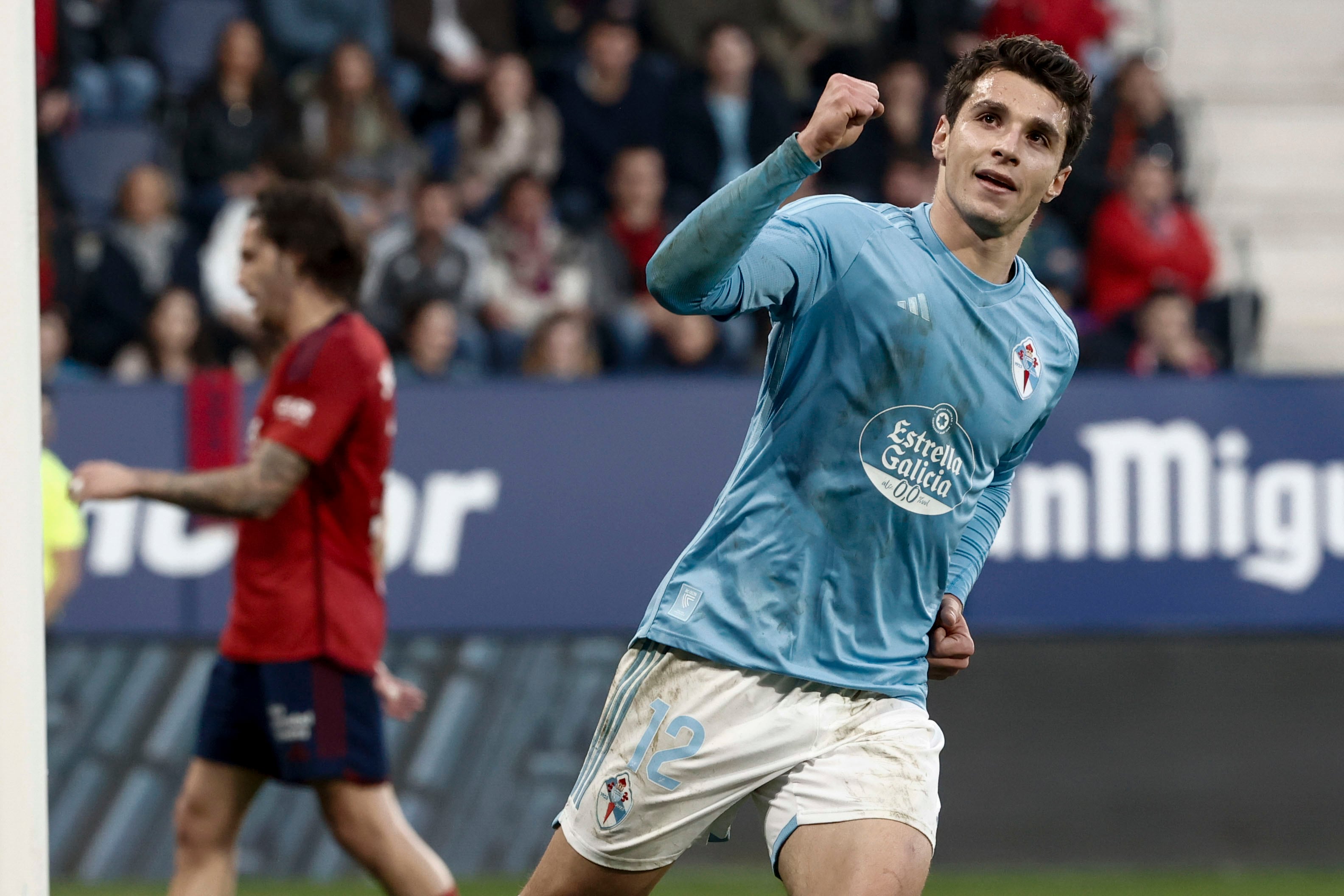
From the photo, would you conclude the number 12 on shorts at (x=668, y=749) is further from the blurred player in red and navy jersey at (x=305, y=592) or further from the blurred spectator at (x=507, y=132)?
the blurred spectator at (x=507, y=132)

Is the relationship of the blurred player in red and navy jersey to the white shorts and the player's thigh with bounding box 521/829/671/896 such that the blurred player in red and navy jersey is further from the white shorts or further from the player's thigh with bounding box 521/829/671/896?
the white shorts

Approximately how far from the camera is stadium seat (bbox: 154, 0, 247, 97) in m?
10.7

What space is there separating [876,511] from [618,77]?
7759 mm

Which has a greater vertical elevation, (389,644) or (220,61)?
(220,61)

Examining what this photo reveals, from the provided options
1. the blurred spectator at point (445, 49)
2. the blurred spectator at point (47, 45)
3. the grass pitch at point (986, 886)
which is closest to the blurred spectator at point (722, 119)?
the blurred spectator at point (445, 49)

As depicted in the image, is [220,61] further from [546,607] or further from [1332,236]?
[1332,236]

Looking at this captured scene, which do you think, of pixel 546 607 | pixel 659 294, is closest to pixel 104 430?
pixel 546 607

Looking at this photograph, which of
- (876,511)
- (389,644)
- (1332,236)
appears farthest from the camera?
(1332,236)

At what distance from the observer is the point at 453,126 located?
10891mm

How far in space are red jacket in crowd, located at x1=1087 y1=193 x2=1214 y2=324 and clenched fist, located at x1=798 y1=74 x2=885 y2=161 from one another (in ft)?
24.6

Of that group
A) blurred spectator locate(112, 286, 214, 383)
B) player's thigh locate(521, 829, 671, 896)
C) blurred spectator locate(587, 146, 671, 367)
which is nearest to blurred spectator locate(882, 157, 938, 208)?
blurred spectator locate(587, 146, 671, 367)

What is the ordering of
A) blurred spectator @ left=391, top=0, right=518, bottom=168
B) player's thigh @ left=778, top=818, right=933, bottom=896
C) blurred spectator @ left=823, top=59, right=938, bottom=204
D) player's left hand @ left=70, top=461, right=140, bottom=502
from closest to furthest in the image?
player's thigh @ left=778, top=818, right=933, bottom=896 → player's left hand @ left=70, top=461, right=140, bottom=502 → blurred spectator @ left=823, top=59, right=938, bottom=204 → blurred spectator @ left=391, top=0, right=518, bottom=168

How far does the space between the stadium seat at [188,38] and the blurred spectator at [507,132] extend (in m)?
1.58

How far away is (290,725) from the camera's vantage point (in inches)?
185
